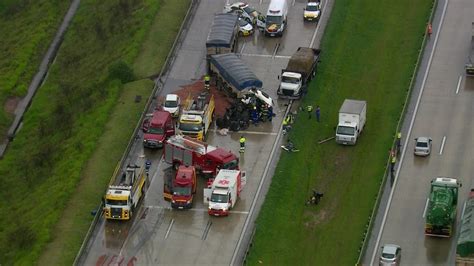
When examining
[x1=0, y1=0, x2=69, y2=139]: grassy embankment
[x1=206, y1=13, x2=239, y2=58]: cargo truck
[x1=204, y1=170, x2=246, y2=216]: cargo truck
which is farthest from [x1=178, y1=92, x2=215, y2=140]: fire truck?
[x1=0, y1=0, x2=69, y2=139]: grassy embankment

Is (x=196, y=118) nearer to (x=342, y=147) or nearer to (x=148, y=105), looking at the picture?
(x=148, y=105)

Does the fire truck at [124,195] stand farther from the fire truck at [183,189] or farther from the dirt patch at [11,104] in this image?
the dirt patch at [11,104]

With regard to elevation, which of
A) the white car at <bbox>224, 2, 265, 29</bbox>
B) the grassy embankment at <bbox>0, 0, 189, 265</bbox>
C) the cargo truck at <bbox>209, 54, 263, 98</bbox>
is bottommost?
the grassy embankment at <bbox>0, 0, 189, 265</bbox>

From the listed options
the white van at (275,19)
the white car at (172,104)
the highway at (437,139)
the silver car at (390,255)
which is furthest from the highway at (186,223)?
the silver car at (390,255)

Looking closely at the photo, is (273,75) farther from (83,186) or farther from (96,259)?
(96,259)

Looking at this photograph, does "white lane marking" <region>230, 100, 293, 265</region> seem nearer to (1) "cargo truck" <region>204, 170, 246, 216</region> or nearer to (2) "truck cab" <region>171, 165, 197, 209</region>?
(1) "cargo truck" <region>204, 170, 246, 216</region>

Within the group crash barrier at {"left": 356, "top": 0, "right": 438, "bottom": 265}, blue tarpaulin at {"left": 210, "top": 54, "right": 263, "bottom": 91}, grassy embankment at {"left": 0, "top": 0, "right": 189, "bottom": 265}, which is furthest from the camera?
blue tarpaulin at {"left": 210, "top": 54, "right": 263, "bottom": 91}
